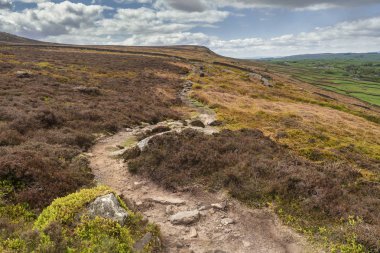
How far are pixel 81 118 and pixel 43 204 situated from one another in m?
14.4

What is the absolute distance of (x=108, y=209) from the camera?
392 inches

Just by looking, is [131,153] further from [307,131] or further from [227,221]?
[307,131]

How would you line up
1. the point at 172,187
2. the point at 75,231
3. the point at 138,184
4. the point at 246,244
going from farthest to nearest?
the point at 138,184 < the point at 172,187 < the point at 246,244 < the point at 75,231

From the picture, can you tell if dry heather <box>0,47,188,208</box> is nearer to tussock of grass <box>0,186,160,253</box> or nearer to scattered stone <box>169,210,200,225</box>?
tussock of grass <box>0,186,160,253</box>

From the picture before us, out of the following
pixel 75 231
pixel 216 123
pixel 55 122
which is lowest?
pixel 216 123

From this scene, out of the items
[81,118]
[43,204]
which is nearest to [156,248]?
[43,204]

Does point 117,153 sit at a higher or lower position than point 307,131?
higher

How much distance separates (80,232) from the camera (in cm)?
871

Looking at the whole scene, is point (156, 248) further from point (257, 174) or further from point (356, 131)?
point (356, 131)

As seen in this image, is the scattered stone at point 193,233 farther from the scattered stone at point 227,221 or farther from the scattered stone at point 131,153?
the scattered stone at point 131,153

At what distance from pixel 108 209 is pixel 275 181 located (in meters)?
7.52

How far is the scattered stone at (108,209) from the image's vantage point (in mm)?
9766

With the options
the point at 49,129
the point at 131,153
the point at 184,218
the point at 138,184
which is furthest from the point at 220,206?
the point at 49,129

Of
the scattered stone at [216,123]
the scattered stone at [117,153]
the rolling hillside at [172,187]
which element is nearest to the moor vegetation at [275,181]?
the rolling hillside at [172,187]
